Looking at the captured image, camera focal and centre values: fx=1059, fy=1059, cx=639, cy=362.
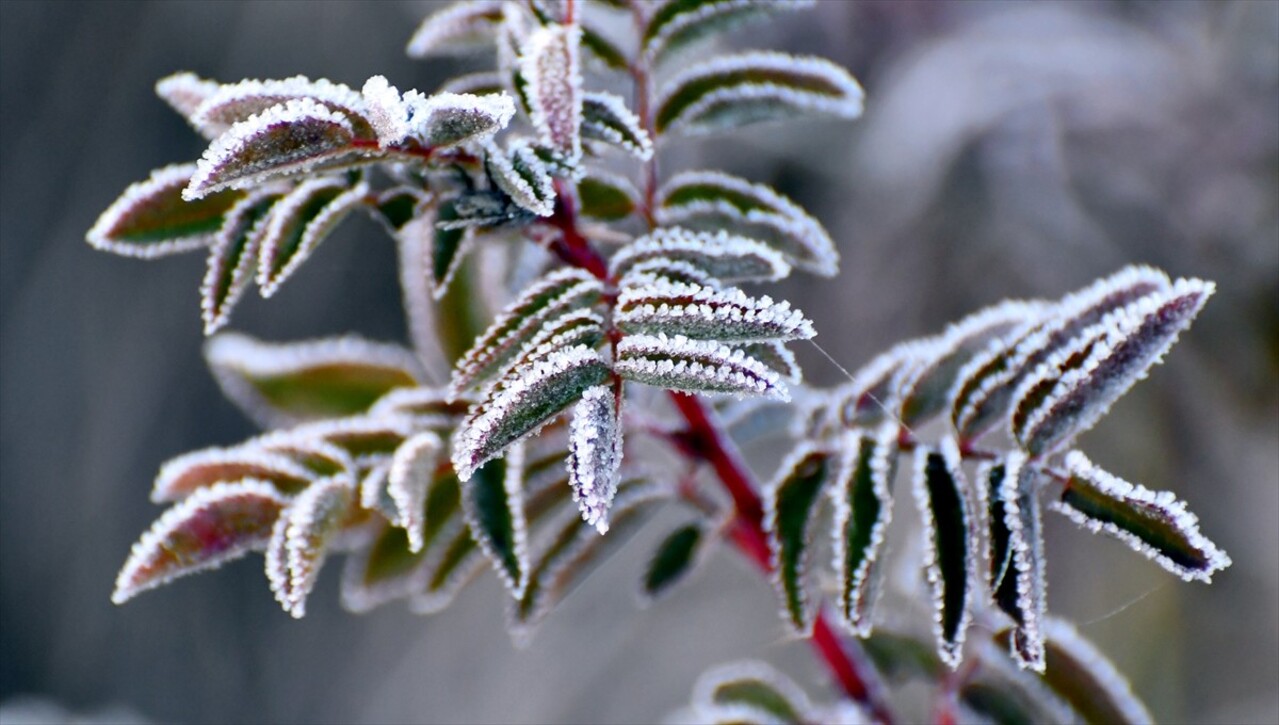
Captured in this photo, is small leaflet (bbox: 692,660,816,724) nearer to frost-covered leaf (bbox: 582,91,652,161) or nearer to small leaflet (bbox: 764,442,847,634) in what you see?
small leaflet (bbox: 764,442,847,634)

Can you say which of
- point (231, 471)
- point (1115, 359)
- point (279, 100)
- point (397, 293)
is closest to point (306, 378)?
point (231, 471)

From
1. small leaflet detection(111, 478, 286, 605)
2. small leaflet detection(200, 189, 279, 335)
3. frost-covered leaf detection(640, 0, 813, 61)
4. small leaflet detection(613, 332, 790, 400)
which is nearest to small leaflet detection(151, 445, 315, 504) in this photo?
small leaflet detection(111, 478, 286, 605)

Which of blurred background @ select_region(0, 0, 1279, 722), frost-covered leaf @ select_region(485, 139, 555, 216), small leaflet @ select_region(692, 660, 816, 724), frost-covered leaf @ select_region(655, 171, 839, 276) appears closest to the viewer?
frost-covered leaf @ select_region(485, 139, 555, 216)

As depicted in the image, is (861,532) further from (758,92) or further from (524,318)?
(758,92)

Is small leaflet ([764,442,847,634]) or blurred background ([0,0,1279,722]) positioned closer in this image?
small leaflet ([764,442,847,634])

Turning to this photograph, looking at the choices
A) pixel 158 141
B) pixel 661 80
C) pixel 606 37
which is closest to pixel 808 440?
pixel 606 37

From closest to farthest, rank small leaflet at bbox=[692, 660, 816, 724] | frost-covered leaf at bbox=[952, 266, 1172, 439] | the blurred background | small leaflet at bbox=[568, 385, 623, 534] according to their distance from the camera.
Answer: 1. small leaflet at bbox=[568, 385, 623, 534]
2. frost-covered leaf at bbox=[952, 266, 1172, 439]
3. small leaflet at bbox=[692, 660, 816, 724]
4. the blurred background
